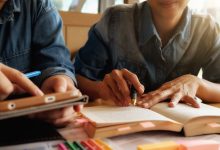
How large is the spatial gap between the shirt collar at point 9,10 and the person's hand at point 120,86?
0.34 meters

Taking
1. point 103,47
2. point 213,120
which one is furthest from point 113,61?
point 213,120

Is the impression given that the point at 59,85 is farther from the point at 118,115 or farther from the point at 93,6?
the point at 93,6

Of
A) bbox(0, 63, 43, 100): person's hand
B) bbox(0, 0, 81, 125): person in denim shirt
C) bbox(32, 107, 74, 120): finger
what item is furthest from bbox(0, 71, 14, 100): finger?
bbox(0, 0, 81, 125): person in denim shirt

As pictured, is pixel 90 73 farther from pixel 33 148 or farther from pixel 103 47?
pixel 33 148

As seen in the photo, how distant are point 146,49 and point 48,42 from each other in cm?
38

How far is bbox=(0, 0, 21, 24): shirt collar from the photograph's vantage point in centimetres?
90

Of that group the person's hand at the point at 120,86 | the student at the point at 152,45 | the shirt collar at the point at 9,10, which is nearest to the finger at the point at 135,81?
the person's hand at the point at 120,86

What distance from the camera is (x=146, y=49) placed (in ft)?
3.75

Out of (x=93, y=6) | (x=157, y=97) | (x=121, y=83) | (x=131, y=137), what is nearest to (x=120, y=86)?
(x=121, y=83)

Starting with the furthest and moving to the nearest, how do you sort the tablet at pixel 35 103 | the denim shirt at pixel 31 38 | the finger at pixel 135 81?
the denim shirt at pixel 31 38 < the finger at pixel 135 81 < the tablet at pixel 35 103

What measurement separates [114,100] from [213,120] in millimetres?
268

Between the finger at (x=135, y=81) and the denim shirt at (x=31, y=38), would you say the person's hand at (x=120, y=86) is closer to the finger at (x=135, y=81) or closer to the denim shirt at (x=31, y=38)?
the finger at (x=135, y=81)

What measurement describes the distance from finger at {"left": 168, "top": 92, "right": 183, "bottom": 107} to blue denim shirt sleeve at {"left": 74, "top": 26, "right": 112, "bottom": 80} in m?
0.35

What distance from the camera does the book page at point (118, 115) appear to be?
2.14 ft
